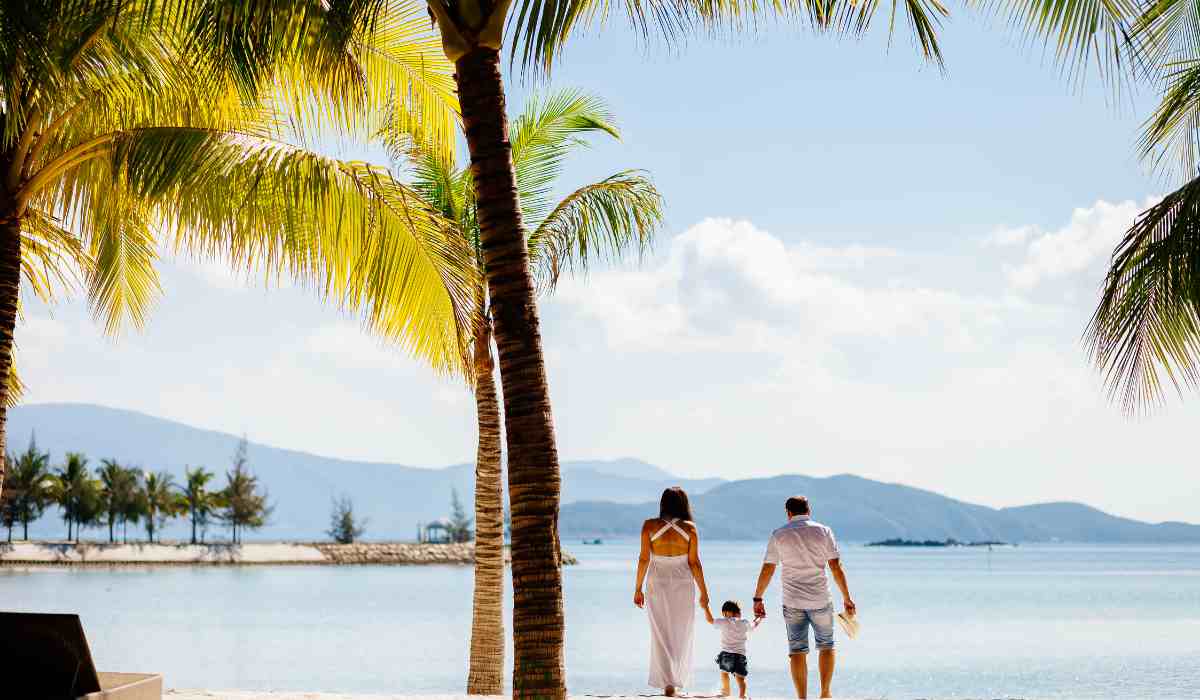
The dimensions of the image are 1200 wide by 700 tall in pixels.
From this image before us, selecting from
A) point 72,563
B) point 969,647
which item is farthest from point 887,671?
point 72,563

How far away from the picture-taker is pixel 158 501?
90375 millimetres

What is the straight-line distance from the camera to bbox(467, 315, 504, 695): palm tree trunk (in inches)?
514

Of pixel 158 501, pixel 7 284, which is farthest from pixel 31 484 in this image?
pixel 7 284

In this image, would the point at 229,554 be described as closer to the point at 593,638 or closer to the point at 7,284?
the point at 593,638

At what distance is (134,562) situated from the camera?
Result: 78.9m

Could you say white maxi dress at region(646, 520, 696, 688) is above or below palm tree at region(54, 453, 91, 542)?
below

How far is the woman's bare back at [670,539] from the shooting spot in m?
9.41

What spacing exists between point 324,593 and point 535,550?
51104 millimetres

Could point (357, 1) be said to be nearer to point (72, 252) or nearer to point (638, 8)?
point (638, 8)

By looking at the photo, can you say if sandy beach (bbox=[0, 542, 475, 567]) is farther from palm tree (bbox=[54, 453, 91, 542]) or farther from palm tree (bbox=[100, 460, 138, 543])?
palm tree (bbox=[100, 460, 138, 543])

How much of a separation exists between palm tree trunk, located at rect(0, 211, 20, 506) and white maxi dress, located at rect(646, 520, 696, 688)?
4712mm

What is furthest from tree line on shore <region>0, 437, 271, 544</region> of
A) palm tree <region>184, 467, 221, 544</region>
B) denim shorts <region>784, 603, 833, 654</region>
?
denim shorts <region>784, 603, 833, 654</region>

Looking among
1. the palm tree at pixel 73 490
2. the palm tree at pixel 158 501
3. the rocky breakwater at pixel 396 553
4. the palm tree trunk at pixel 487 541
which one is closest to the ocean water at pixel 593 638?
the palm tree trunk at pixel 487 541

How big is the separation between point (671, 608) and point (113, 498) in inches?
3393
